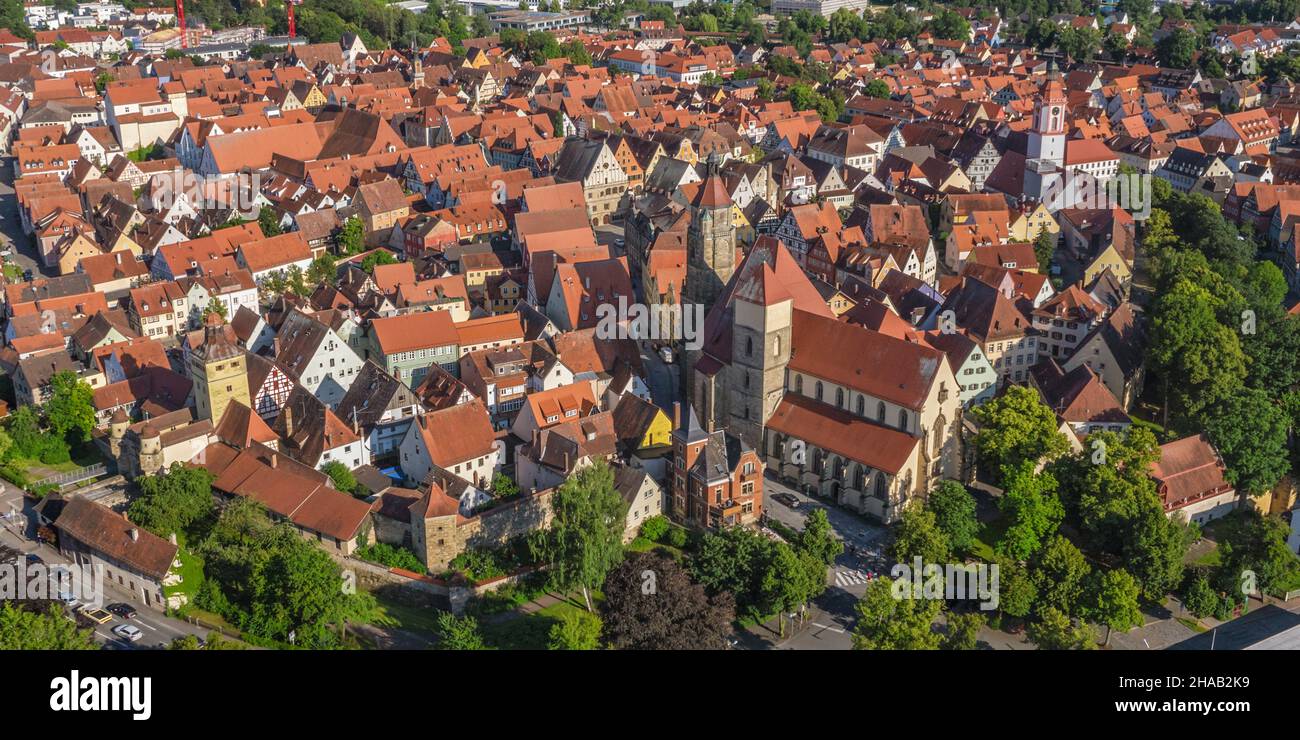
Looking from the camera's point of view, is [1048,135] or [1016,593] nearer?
[1016,593]

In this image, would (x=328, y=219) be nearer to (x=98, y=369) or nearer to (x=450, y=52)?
(x=98, y=369)

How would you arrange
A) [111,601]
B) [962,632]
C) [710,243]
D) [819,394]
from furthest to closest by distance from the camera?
[710,243] → [819,394] → [111,601] → [962,632]

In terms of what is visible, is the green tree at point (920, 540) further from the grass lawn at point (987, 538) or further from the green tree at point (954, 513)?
the grass lawn at point (987, 538)

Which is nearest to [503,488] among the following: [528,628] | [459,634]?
[528,628]

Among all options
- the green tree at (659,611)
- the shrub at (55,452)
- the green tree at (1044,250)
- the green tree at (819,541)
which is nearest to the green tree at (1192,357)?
the green tree at (1044,250)

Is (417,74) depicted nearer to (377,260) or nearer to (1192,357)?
(377,260)

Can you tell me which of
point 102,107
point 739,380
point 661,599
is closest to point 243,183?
point 102,107

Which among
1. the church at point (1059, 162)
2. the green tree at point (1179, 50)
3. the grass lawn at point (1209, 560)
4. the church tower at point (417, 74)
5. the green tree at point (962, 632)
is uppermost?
the green tree at point (1179, 50)
